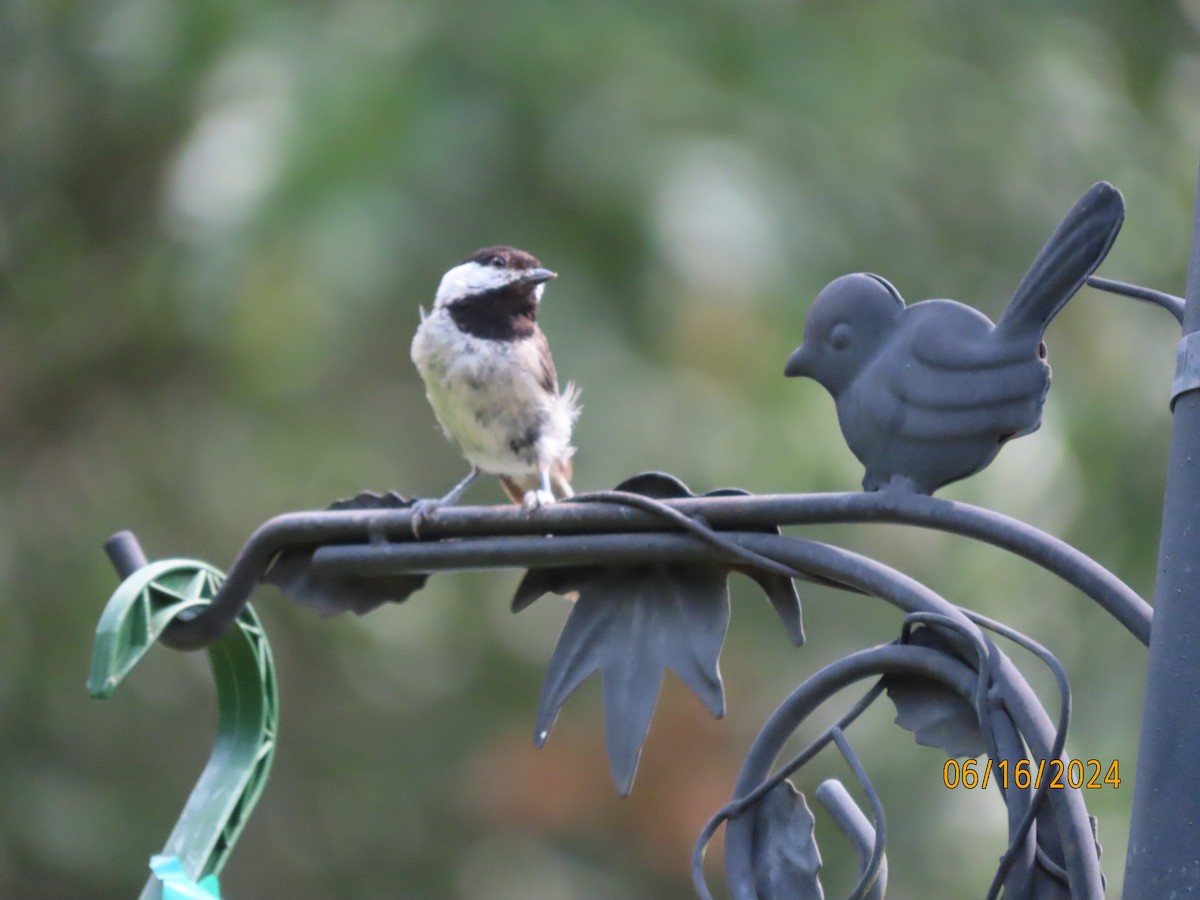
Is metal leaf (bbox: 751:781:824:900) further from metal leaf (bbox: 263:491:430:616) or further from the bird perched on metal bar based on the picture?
the bird perched on metal bar

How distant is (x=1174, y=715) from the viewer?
138cm

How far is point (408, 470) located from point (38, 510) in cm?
168

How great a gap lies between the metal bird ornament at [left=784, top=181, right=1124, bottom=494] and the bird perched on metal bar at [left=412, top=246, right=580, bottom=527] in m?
1.85

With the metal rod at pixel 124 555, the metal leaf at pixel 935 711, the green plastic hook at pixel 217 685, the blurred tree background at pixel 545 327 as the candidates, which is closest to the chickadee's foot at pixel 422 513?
the green plastic hook at pixel 217 685

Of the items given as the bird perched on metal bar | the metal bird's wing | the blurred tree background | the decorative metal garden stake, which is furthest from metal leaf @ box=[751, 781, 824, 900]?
the blurred tree background

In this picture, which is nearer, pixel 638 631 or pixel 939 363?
pixel 939 363

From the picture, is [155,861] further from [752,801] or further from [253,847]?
[253,847]

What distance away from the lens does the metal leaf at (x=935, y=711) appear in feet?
4.97

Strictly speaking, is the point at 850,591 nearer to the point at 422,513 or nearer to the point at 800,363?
the point at 800,363

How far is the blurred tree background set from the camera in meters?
4.98

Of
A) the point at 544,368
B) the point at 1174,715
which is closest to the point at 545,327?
the point at 544,368

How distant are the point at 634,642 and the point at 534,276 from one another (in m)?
1.96

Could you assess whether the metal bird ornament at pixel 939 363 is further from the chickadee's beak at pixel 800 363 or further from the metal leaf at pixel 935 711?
the metal leaf at pixel 935 711

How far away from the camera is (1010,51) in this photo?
5887 millimetres
